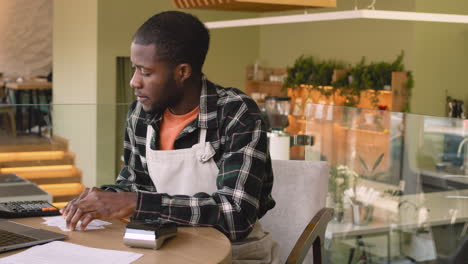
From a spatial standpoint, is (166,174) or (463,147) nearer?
(166,174)

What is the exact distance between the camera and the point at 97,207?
58.9 inches

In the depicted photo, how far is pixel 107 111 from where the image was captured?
421 centimetres

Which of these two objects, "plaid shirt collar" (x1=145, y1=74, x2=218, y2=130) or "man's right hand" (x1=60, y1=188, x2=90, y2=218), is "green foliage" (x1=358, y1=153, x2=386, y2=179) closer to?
"plaid shirt collar" (x1=145, y1=74, x2=218, y2=130)

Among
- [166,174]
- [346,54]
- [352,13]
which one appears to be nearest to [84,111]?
[352,13]

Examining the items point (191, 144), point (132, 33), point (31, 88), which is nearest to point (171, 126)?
point (191, 144)

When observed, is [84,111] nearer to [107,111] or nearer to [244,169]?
[107,111]

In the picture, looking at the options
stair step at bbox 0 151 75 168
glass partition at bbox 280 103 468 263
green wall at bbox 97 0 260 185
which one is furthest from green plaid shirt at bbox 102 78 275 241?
green wall at bbox 97 0 260 185

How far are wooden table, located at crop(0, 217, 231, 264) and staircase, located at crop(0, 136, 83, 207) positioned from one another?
284cm

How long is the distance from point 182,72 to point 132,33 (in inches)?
330

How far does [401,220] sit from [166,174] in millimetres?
2725

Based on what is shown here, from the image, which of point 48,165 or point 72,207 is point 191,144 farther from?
point 48,165

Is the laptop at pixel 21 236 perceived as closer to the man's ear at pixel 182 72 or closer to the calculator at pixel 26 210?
the calculator at pixel 26 210

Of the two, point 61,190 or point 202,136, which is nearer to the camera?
point 202,136

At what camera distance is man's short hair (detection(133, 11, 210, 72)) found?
65.2 inches
